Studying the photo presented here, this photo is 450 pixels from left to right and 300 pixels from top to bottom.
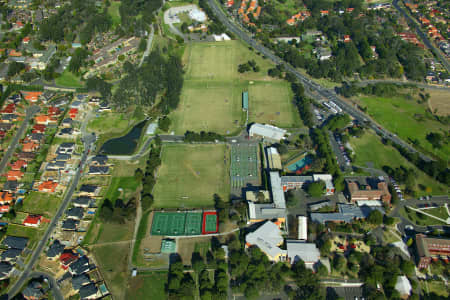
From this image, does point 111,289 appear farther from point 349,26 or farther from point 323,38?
point 349,26

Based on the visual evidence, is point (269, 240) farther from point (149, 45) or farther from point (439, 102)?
point (149, 45)

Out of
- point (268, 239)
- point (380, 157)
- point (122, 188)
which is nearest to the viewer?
point (268, 239)

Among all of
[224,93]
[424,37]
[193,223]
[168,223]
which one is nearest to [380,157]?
[193,223]

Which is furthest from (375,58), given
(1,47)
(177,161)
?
(1,47)

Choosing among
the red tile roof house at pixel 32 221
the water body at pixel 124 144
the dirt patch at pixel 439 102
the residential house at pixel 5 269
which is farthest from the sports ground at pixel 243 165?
the dirt patch at pixel 439 102

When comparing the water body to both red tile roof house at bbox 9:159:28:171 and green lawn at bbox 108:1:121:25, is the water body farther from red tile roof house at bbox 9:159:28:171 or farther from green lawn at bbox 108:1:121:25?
green lawn at bbox 108:1:121:25

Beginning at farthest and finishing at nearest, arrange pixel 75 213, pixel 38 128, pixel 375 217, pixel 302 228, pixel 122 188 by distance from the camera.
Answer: pixel 38 128
pixel 122 188
pixel 75 213
pixel 375 217
pixel 302 228

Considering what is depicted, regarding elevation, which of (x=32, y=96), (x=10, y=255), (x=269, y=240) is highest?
(x=32, y=96)
